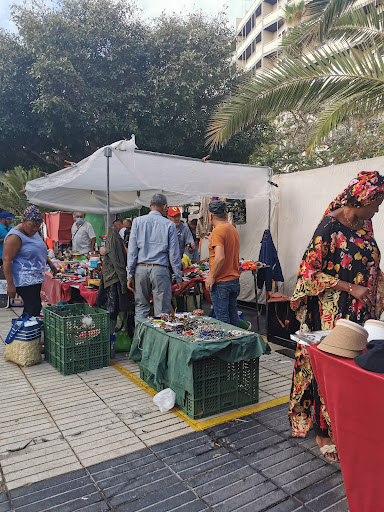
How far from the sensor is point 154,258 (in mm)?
4668

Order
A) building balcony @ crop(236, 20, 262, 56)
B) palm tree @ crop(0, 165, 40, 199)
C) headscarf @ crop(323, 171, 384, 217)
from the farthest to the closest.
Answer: building balcony @ crop(236, 20, 262, 56) < palm tree @ crop(0, 165, 40, 199) < headscarf @ crop(323, 171, 384, 217)

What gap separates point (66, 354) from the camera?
4.36 metres

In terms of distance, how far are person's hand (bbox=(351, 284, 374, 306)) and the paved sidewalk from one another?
3.83ft

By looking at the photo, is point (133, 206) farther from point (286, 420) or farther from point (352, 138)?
point (352, 138)

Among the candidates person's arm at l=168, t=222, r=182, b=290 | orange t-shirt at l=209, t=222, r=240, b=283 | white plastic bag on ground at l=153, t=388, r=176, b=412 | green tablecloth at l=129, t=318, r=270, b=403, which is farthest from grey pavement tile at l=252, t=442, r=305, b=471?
person's arm at l=168, t=222, r=182, b=290

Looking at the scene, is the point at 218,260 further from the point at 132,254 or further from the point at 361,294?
the point at 361,294

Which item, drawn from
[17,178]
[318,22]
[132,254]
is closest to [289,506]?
[132,254]

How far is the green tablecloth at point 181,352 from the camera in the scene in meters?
3.26

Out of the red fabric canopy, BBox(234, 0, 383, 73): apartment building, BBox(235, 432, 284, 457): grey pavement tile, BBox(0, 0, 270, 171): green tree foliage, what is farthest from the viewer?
BBox(234, 0, 383, 73): apartment building

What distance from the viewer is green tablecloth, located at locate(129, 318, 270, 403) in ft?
10.7

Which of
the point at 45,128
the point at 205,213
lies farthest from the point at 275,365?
the point at 45,128

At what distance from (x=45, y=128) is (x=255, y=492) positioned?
40.2 feet

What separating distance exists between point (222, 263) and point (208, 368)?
1414mm

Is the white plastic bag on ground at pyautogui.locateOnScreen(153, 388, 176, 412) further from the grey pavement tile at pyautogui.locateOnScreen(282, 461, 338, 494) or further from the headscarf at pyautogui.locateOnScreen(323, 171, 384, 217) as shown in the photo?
the headscarf at pyautogui.locateOnScreen(323, 171, 384, 217)
